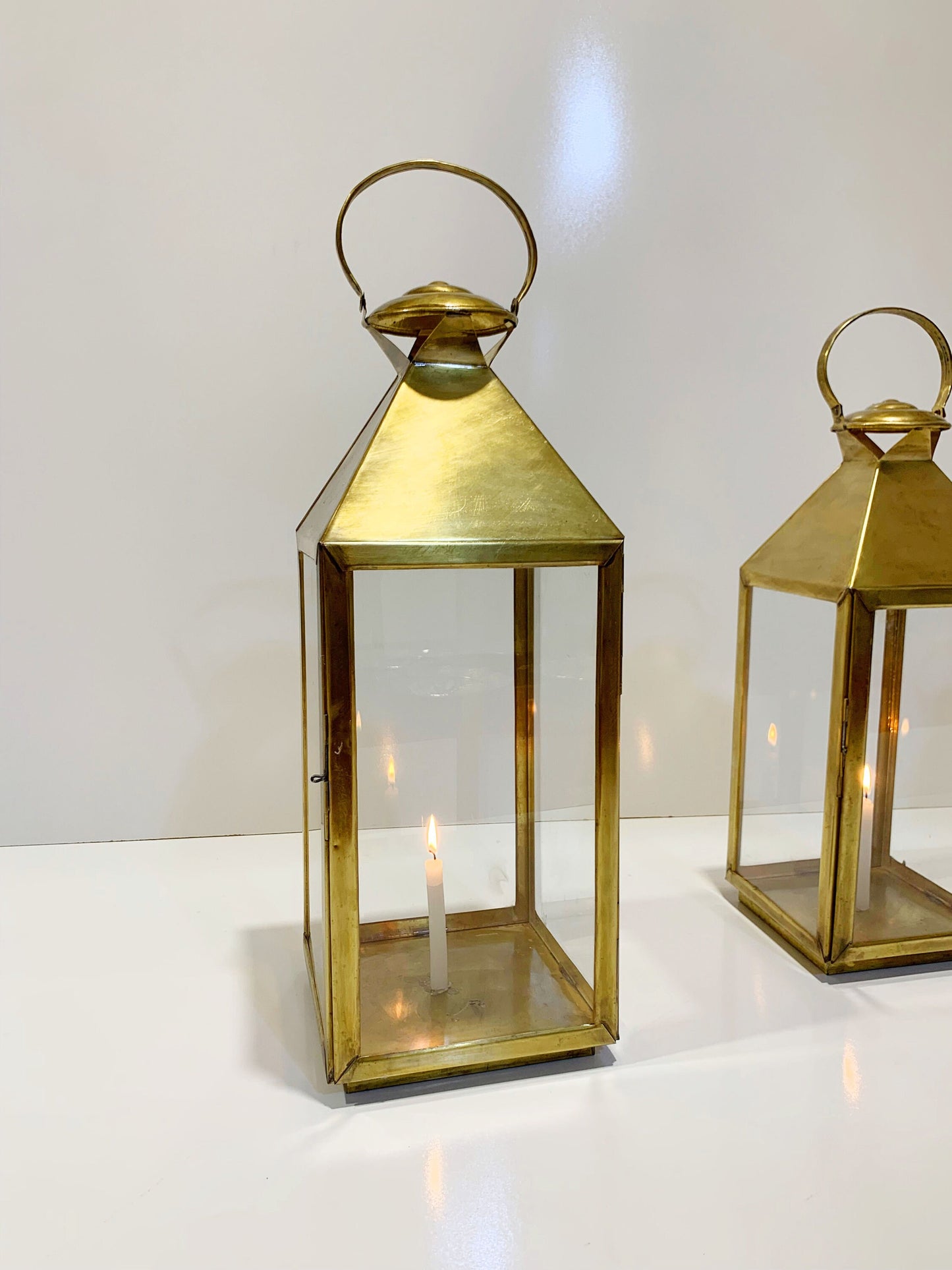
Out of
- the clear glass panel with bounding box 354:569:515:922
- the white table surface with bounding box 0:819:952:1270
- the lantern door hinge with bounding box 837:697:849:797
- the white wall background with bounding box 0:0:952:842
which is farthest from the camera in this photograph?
the white wall background with bounding box 0:0:952:842

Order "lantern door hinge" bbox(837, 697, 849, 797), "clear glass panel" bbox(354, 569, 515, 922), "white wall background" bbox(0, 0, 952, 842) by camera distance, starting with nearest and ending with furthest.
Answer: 1. "clear glass panel" bbox(354, 569, 515, 922)
2. "lantern door hinge" bbox(837, 697, 849, 797)
3. "white wall background" bbox(0, 0, 952, 842)

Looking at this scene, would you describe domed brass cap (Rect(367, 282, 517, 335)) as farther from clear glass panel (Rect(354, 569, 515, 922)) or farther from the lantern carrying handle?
clear glass panel (Rect(354, 569, 515, 922))

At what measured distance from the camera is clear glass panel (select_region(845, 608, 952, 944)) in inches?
29.6

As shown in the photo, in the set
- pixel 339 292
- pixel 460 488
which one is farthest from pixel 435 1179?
pixel 339 292

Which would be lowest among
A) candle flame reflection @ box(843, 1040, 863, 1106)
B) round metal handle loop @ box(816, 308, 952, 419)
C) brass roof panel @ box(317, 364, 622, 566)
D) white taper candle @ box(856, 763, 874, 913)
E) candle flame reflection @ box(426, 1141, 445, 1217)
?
candle flame reflection @ box(843, 1040, 863, 1106)

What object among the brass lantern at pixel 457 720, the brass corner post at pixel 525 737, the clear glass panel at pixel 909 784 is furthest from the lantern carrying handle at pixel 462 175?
the clear glass panel at pixel 909 784

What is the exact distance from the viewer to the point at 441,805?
620mm

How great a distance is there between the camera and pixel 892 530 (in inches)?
28.0

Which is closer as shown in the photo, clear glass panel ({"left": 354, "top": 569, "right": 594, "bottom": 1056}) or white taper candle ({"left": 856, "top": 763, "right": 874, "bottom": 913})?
clear glass panel ({"left": 354, "top": 569, "right": 594, "bottom": 1056})

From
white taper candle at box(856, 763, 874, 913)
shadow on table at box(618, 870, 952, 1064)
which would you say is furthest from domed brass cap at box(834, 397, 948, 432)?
shadow on table at box(618, 870, 952, 1064)

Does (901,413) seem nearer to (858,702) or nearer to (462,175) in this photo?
(858,702)

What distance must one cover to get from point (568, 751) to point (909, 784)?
13.7 inches

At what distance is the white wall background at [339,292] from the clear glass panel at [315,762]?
14.5 inches

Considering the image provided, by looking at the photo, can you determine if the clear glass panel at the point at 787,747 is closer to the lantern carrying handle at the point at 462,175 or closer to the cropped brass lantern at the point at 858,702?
the cropped brass lantern at the point at 858,702
